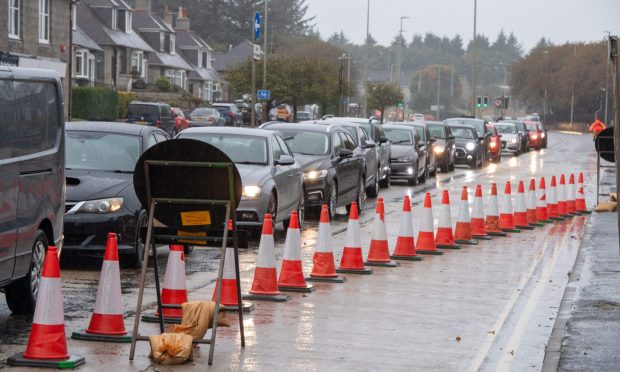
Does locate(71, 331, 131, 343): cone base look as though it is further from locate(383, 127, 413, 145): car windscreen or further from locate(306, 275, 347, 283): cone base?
locate(383, 127, 413, 145): car windscreen

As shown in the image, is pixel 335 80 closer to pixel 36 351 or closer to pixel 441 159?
pixel 441 159

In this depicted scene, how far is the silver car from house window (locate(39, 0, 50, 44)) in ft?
116

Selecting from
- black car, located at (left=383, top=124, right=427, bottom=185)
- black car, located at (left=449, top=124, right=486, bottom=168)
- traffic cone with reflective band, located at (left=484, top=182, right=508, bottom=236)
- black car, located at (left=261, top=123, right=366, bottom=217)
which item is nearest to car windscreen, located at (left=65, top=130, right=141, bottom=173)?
black car, located at (left=261, top=123, right=366, bottom=217)

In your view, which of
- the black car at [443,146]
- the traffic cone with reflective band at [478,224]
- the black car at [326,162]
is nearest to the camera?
the traffic cone with reflective band at [478,224]

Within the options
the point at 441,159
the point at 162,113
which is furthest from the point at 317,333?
the point at 162,113

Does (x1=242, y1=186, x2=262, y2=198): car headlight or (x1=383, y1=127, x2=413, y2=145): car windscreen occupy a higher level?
(x1=383, y1=127, x2=413, y2=145): car windscreen

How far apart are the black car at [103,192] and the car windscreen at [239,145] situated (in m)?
3.14

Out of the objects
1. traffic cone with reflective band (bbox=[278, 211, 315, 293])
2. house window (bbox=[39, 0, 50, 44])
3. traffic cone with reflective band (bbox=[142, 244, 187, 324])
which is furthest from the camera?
house window (bbox=[39, 0, 50, 44])

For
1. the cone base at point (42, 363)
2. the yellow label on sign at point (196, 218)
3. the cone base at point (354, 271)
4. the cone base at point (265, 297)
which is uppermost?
the yellow label on sign at point (196, 218)

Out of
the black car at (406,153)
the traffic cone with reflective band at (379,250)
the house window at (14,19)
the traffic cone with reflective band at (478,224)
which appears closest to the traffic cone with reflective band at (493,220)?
the traffic cone with reflective band at (478,224)

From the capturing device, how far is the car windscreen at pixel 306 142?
73.8ft

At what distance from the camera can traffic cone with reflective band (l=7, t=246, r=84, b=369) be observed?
830 centimetres

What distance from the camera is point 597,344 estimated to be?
33.0 feet

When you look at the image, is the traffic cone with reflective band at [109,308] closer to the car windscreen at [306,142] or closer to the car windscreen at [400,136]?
the car windscreen at [306,142]
